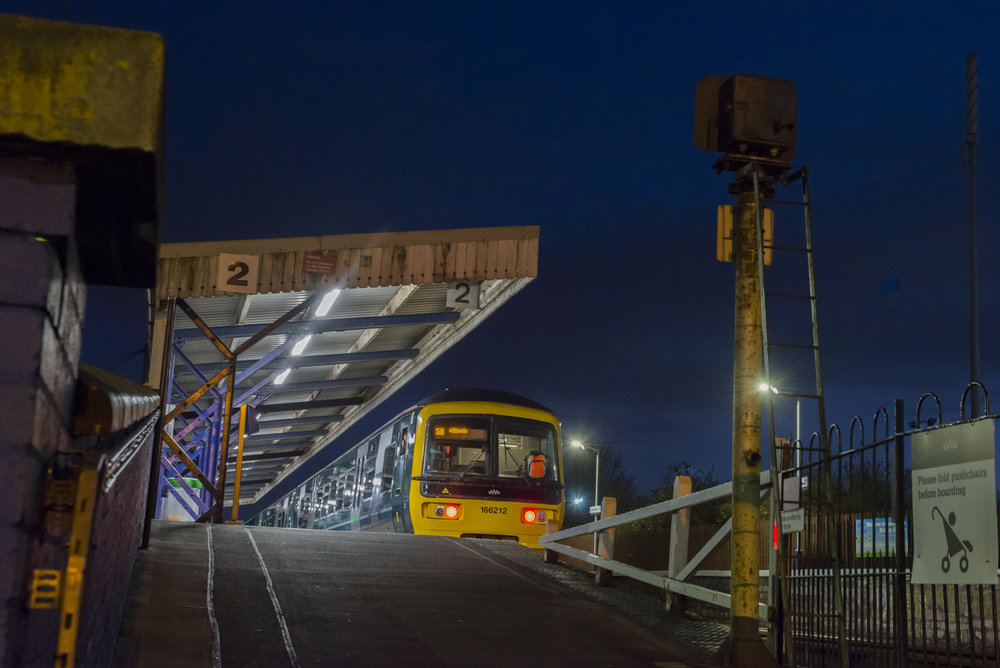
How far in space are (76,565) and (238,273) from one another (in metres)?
13.0

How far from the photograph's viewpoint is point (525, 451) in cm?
1916

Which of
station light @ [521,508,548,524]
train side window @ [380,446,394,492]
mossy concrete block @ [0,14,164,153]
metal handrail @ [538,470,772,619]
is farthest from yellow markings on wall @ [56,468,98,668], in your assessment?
train side window @ [380,446,394,492]

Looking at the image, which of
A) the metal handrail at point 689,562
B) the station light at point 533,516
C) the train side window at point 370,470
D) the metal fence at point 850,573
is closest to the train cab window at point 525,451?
the station light at point 533,516

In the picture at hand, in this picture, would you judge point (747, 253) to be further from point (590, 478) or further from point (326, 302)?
point (590, 478)

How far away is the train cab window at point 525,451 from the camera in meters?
18.9

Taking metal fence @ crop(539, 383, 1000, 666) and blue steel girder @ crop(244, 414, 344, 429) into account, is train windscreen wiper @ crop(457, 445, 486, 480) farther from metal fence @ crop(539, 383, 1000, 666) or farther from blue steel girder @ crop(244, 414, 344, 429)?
blue steel girder @ crop(244, 414, 344, 429)

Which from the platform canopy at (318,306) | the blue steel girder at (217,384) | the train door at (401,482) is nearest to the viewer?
the platform canopy at (318,306)

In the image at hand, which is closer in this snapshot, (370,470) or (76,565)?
(76,565)

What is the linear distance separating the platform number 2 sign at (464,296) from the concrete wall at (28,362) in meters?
14.2

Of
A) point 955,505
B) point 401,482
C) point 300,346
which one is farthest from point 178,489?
point 955,505

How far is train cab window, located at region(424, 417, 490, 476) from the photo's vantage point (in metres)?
18.7

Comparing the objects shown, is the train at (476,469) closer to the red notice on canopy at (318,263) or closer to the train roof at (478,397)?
the train roof at (478,397)

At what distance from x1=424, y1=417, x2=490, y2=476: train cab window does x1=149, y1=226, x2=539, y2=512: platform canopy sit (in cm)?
204

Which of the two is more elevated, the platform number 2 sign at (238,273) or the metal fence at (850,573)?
the platform number 2 sign at (238,273)
